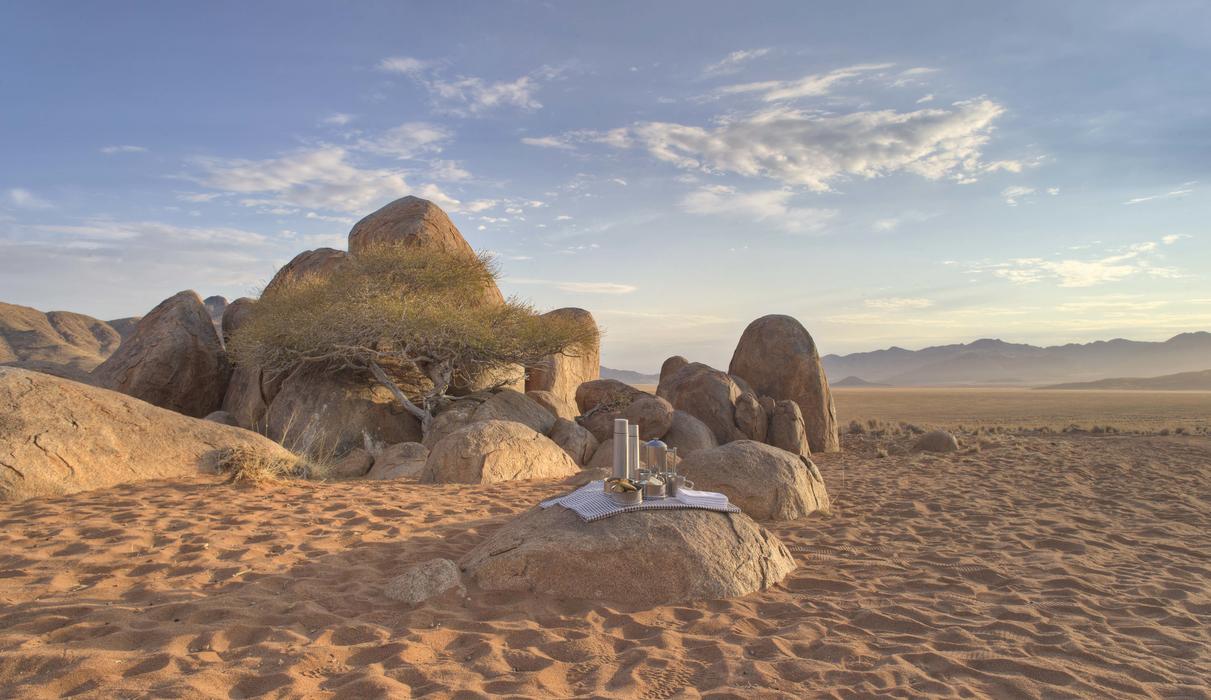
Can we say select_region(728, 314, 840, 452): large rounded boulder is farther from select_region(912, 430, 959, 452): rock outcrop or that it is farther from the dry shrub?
the dry shrub

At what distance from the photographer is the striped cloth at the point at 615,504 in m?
5.46

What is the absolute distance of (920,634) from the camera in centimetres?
458

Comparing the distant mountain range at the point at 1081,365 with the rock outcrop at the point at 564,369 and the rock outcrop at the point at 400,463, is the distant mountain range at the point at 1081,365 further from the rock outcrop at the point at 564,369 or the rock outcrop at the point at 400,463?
the rock outcrop at the point at 400,463

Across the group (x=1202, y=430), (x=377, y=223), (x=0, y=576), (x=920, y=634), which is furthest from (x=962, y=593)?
(x=1202, y=430)

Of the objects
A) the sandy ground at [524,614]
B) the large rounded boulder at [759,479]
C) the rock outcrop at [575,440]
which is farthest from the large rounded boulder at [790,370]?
the sandy ground at [524,614]

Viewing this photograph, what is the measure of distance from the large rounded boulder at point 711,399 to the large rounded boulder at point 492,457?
5212mm

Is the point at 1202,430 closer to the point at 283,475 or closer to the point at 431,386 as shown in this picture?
the point at 431,386

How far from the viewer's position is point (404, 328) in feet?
44.4

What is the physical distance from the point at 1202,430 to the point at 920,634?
22048 mm

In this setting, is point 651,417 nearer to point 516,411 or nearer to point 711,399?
point 711,399

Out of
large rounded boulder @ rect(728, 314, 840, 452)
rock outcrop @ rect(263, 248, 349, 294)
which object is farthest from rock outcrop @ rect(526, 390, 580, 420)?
rock outcrop @ rect(263, 248, 349, 294)

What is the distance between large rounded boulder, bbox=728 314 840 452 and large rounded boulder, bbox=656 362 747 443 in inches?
49.3

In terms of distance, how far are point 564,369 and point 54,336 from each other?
216ft

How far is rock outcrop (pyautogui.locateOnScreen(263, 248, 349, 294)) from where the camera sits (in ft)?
55.7
